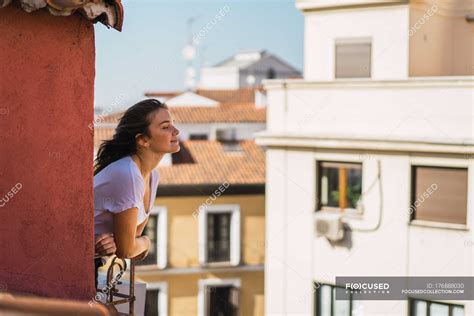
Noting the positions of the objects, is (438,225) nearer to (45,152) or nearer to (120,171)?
(120,171)

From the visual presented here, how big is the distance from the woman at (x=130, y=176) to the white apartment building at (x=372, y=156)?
995 centimetres

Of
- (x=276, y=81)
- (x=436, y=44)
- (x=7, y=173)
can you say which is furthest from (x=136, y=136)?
(x=436, y=44)

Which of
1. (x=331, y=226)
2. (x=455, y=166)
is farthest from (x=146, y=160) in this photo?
(x=331, y=226)

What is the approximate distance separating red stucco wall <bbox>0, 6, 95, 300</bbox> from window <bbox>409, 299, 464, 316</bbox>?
10.6 meters

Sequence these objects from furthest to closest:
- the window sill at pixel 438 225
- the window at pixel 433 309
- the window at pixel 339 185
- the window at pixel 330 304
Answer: the window at pixel 339 185, the window at pixel 330 304, the window sill at pixel 438 225, the window at pixel 433 309

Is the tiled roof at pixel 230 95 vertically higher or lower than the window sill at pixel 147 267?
higher

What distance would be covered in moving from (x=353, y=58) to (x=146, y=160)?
12332 mm

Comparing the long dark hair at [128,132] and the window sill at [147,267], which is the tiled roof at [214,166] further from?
the long dark hair at [128,132]

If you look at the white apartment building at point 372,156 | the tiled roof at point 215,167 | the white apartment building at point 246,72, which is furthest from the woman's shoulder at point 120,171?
the white apartment building at point 246,72

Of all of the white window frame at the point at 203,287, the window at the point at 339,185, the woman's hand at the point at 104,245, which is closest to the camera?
the woman's hand at the point at 104,245

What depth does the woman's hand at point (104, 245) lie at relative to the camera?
3.13 metres

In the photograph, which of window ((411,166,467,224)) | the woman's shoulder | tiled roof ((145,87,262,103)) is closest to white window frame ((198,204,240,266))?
tiled roof ((145,87,262,103))

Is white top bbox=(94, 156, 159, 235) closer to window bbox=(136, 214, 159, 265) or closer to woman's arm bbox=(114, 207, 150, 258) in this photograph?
woman's arm bbox=(114, 207, 150, 258)

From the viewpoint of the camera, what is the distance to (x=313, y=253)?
47.6 feet
